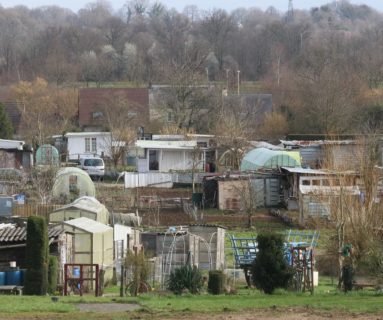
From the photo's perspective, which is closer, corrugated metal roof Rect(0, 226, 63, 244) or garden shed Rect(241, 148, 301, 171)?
corrugated metal roof Rect(0, 226, 63, 244)

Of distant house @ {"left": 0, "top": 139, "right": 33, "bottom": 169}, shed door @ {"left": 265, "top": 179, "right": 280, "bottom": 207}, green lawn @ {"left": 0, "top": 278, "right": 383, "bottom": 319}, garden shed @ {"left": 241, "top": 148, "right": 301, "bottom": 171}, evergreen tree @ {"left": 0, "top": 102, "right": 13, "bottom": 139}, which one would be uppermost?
evergreen tree @ {"left": 0, "top": 102, "right": 13, "bottom": 139}

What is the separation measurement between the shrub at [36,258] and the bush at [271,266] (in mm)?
3968

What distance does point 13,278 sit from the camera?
20750mm

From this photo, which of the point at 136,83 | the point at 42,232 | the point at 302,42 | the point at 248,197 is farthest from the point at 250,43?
the point at 42,232

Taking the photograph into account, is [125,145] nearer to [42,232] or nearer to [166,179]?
Answer: [166,179]

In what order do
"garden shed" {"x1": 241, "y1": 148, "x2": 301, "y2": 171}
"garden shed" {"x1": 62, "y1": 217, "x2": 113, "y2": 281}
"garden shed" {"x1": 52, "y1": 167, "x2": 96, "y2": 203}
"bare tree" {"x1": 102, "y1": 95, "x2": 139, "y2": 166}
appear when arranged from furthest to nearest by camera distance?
"bare tree" {"x1": 102, "y1": 95, "x2": 139, "y2": 166}, "garden shed" {"x1": 241, "y1": 148, "x2": 301, "y2": 171}, "garden shed" {"x1": 52, "y1": 167, "x2": 96, "y2": 203}, "garden shed" {"x1": 62, "y1": 217, "x2": 113, "y2": 281}

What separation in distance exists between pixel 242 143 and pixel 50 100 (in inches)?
854

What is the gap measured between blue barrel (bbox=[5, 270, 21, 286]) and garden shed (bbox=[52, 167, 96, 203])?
56.9ft

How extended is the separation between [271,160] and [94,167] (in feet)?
27.9

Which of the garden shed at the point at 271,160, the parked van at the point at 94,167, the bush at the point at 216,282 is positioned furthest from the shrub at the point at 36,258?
the parked van at the point at 94,167

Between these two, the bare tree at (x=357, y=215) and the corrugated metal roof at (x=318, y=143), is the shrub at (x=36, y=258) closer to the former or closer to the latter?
A: the bare tree at (x=357, y=215)

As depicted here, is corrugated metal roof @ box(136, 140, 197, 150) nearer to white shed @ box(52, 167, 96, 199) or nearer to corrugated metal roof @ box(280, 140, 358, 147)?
corrugated metal roof @ box(280, 140, 358, 147)

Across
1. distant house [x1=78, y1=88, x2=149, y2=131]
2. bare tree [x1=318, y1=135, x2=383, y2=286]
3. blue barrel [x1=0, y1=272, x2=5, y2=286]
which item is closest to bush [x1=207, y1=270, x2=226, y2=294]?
bare tree [x1=318, y1=135, x2=383, y2=286]

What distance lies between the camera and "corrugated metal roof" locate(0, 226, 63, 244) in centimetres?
2298
